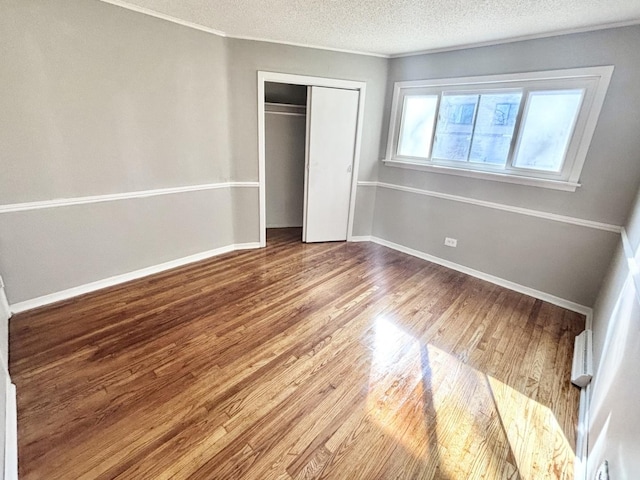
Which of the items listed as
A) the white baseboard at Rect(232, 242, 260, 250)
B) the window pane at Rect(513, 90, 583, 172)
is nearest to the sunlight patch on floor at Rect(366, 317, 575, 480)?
the window pane at Rect(513, 90, 583, 172)

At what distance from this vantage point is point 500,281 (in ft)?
9.95

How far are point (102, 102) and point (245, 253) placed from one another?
6.37 ft

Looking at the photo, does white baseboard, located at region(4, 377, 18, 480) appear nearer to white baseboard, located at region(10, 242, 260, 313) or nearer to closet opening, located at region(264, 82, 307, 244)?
white baseboard, located at region(10, 242, 260, 313)

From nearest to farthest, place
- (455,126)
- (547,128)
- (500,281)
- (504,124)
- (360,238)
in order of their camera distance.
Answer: (547,128) → (504,124) → (500,281) → (455,126) → (360,238)

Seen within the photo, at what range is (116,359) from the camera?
1838 millimetres

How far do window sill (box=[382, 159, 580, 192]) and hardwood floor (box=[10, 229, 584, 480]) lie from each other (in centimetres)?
106

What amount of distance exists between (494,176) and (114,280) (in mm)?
3758

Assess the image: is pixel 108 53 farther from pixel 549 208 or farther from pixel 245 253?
pixel 549 208

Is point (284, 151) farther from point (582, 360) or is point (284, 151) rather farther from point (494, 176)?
point (582, 360)

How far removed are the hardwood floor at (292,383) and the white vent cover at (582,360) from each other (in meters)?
0.06

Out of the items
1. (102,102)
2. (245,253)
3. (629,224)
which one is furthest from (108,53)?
(629,224)

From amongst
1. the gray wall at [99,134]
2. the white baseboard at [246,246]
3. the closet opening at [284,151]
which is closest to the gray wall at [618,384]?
the white baseboard at [246,246]

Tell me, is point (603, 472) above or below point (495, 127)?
below

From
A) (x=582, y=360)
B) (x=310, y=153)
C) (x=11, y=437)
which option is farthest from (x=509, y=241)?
(x=11, y=437)
